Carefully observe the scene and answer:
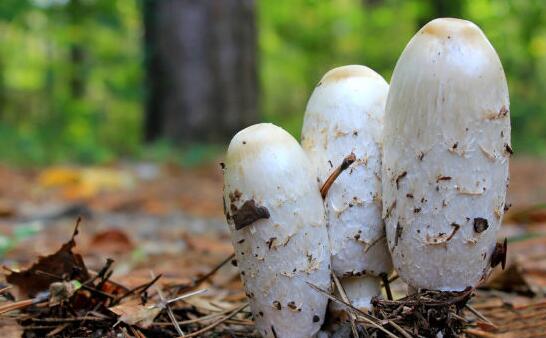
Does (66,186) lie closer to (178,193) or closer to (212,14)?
(178,193)

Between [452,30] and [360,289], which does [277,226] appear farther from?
[452,30]

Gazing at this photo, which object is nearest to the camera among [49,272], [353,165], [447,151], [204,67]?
[447,151]

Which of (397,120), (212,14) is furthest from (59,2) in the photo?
(397,120)

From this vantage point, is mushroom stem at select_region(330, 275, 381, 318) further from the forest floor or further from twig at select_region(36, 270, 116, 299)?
twig at select_region(36, 270, 116, 299)

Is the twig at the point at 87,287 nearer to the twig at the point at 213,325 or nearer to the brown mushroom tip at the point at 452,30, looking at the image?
the twig at the point at 213,325

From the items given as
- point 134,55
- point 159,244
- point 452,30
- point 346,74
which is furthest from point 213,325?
point 134,55

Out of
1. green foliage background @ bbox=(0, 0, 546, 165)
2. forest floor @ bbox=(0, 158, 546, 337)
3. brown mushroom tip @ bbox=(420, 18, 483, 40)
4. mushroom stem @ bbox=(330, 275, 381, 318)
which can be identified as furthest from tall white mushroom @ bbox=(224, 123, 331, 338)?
green foliage background @ bbox=(0, 0, 546, 165)
